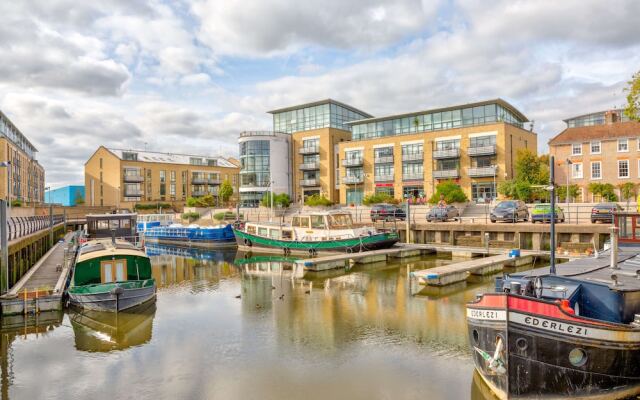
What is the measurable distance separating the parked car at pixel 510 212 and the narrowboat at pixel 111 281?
28.3 m

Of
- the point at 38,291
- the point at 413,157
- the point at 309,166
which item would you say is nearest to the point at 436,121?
the point at 413,157

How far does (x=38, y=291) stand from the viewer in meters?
19.5

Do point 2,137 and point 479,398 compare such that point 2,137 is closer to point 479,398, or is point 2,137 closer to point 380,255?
point 380,255

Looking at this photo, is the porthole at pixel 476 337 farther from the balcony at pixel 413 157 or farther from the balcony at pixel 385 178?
the balcony at pixel 385 178

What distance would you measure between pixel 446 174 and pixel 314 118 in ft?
84.8

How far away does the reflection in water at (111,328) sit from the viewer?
15641 millimetres

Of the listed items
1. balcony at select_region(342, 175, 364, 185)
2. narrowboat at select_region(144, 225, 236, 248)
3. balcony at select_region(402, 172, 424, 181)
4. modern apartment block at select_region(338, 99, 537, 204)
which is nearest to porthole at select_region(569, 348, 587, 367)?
narrowboat at select_region(144, 225, 236, 248)

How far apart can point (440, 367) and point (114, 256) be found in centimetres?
1528

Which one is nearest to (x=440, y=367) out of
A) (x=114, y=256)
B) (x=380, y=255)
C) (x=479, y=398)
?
(x=479, y=398)

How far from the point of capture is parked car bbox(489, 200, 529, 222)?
37688 millimetres

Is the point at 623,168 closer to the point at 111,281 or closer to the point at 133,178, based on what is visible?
the point at 111,281

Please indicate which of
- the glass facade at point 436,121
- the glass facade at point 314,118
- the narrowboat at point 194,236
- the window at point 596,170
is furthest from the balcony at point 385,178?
the narrowboat at point 194,236

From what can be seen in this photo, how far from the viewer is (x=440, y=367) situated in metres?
12.5

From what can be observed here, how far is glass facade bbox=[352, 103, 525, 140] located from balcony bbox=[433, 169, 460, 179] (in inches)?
244
